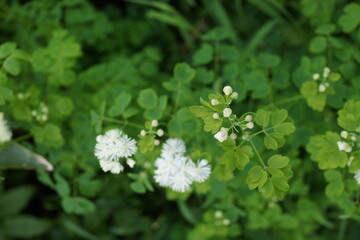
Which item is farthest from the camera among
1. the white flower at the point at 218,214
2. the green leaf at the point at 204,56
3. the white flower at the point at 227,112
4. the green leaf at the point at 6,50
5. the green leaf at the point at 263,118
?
the white flower at the point at 218,214

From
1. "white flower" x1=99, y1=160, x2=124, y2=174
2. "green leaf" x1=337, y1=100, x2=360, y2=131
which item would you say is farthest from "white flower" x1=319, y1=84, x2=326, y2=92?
"white flower" x1=99, y1=160, x2=124, y2=174

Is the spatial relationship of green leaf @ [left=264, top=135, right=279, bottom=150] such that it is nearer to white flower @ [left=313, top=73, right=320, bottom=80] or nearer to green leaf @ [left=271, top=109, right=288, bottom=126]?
green leaf @ [left=271, top=109, right=288, bottom=126]

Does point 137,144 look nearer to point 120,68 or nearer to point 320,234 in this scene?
point 120,68

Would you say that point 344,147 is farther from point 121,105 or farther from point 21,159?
point 21,159

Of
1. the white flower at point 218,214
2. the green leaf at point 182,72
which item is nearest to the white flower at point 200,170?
the green leaf at point 182,72

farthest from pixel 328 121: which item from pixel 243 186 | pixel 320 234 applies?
pixel 320 234

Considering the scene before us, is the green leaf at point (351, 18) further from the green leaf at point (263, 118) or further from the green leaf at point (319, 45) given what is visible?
the green leaf at point (263, 118)

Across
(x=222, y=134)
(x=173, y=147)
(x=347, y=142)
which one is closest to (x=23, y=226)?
(x=173, y=147)
